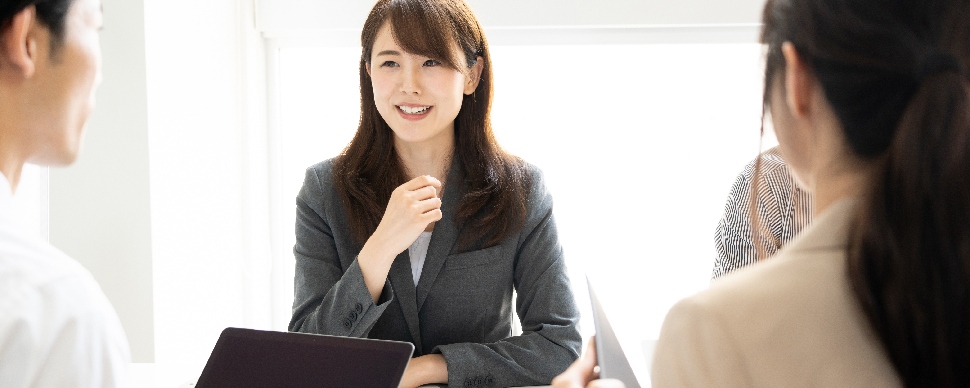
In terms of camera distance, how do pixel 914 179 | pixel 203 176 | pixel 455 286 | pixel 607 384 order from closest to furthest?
pixel 914 179 → pixel 607 384 → pixel 455 286 → pixel 203 176

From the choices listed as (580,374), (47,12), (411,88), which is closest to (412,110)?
(411,88)

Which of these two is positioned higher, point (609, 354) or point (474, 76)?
point (474, 76)

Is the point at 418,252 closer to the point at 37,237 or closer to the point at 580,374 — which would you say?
the point at 580,374

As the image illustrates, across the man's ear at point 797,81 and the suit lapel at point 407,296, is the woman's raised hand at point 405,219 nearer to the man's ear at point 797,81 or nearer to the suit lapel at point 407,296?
the suit lapel at point 407,296

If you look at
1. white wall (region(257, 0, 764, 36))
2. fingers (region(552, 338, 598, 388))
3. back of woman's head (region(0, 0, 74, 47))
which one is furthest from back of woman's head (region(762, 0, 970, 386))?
white wall (region(257, 0, 764, 36))

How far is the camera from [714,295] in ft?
2.24

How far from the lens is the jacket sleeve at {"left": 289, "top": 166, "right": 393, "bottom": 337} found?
1.64 meters

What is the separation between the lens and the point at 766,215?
1573 millimetres

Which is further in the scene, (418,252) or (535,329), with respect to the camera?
(418,252)

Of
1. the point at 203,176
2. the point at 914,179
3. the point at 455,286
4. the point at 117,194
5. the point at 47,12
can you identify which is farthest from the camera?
the point at 203,176

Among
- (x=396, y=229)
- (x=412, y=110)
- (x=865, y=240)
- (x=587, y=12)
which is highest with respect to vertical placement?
(x=587, y=12)

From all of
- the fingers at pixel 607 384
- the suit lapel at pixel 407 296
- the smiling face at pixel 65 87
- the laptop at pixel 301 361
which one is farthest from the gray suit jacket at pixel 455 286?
the smiling face at pixel 65 87

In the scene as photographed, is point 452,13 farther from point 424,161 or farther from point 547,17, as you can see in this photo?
point 547,17

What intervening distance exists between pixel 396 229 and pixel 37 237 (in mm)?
872
